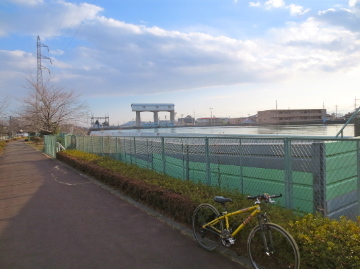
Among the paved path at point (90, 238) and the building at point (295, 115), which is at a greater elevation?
the building at point (295, 115)

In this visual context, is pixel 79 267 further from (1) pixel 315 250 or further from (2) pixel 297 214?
(2) pixel 297 214

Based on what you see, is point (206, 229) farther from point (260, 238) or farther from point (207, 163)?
point (207, 163)

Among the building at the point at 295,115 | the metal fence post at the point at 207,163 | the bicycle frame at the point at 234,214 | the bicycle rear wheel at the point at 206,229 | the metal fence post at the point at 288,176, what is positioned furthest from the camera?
the building at the point at 295,115

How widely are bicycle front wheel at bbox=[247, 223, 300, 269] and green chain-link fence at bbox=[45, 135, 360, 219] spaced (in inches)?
52.0

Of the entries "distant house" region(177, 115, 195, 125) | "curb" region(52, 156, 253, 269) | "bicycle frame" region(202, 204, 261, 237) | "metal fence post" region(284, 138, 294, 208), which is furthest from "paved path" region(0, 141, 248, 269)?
"distant house" region(177, 115, 195, 125)

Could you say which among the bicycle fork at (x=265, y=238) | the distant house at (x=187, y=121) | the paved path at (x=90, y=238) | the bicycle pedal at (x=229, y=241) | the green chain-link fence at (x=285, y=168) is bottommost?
the paved path at (x=90, y=238)

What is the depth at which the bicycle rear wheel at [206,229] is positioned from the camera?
3.92m

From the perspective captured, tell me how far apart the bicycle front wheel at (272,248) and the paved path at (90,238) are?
363 millimetres

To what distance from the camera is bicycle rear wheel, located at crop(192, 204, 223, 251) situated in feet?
12.9

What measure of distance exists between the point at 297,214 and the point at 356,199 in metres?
0.91

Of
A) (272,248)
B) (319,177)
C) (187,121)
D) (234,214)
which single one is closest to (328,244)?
(272,248)

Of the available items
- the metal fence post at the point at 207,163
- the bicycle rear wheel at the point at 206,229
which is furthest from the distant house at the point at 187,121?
the bicycle rear wheel at the point at 206,229

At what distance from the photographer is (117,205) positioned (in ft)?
22.0

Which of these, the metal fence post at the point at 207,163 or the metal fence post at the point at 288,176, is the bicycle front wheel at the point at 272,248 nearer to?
the metal fence post at the point at 288,176
